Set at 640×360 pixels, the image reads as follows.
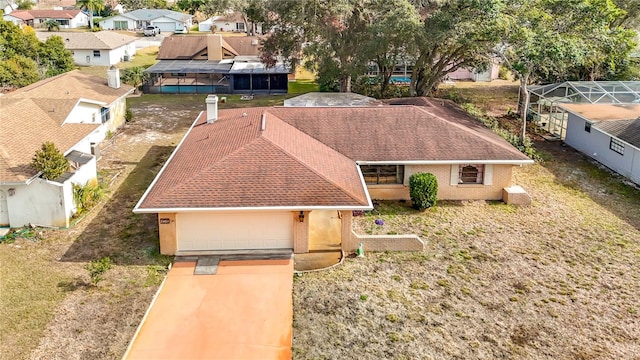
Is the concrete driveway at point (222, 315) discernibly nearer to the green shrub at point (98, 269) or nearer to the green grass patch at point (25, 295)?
the green shrub at point (98, 269)

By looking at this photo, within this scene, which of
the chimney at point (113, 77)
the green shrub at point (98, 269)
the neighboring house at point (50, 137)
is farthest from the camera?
the chimney at point (113, 77)

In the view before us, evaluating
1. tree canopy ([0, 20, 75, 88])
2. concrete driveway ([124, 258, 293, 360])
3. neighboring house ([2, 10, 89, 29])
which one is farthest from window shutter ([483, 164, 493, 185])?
neighboring house ([2, 10, 89, 29])

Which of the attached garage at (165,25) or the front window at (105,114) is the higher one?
the attached garage at (165,25)

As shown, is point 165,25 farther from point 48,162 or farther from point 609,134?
point 609,134

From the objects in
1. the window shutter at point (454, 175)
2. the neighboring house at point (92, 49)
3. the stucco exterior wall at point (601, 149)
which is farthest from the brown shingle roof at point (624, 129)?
the neighboring house at point (92, 49)

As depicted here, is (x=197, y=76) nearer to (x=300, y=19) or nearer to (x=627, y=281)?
(x=300, y=19)

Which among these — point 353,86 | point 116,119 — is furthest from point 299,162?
point 353,86
